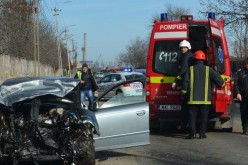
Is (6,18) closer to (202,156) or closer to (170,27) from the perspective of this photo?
(170,27)

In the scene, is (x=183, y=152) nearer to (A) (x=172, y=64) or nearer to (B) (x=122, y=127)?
(B) (x=122, y=127)

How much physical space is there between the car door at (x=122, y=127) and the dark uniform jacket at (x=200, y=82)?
8.80ft

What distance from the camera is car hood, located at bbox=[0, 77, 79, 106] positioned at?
22.6ft

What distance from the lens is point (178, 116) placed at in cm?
1074

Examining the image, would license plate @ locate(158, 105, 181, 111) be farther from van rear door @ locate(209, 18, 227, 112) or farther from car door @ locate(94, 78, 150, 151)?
car door @ locate(94, 78, 150, 151)

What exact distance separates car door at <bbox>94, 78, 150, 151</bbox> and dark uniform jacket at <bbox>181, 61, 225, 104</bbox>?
8.80 feet

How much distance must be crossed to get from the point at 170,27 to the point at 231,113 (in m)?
2.48

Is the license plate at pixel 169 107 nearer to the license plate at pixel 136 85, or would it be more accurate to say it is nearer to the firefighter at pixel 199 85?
the firefighter at pixel 199 85

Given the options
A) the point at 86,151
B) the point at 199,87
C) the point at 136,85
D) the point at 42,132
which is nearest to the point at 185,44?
the point at 199,87

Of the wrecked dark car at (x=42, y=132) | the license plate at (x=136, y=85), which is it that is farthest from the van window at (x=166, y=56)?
the wrecked dark car at (x=42, y=132)

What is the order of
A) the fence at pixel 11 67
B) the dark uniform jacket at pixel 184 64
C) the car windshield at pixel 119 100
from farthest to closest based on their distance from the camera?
the fence at pixel 11 67 → the dark uniform jacket at pixel 184 64 → the car windshield at pixel 119 100

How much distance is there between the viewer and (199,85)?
1016 centimetres

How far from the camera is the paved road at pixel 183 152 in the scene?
26.0ft

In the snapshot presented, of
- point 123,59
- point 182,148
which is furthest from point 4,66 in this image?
point 123,59
